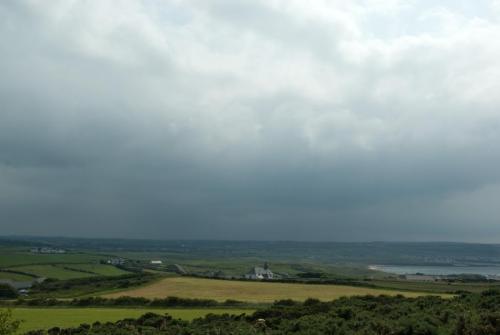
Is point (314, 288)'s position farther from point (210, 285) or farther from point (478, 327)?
point (478, 327)

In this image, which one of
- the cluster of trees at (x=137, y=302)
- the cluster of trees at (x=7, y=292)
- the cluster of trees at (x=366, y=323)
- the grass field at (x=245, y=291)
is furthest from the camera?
the cluster of trees at (x=7, y=292)

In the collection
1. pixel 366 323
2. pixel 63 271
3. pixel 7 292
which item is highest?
pixel 366 323

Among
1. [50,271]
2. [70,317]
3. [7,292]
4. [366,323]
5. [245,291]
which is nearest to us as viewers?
[366,323]

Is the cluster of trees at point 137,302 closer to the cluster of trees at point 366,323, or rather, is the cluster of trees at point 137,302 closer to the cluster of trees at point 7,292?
the cluster of trees at point 7,292

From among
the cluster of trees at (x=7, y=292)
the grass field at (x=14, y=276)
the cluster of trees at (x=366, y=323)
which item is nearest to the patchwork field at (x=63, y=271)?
the grass field at (x=14, y=276)

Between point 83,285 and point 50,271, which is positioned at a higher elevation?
point 83,285

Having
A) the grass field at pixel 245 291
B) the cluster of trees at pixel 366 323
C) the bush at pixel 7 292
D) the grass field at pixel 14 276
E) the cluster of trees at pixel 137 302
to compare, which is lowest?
the grass field at pixel 14 276

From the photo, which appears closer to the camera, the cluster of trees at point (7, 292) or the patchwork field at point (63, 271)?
the cluster of trees at point (7, 292)

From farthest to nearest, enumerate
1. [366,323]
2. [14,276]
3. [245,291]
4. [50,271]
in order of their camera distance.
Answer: [50,271]
[14,276]
[245,291]
[366,323]

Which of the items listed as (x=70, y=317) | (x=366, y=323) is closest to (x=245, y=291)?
(x=70, y=317)

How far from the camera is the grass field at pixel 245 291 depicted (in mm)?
71500

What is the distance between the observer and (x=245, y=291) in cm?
7881

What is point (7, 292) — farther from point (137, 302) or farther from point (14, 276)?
point (14, 276)

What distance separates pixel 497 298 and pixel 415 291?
39.2 meters
